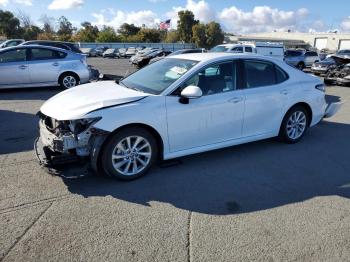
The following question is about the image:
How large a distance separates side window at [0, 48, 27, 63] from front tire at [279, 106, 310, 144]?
8.36 m

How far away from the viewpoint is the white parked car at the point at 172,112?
4.01 meters

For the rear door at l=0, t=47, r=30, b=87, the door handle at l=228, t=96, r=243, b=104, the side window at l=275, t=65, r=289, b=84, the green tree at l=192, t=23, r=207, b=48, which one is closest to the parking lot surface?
the door handle at l=228, t=96, r=243, b=104

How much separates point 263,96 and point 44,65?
790cm

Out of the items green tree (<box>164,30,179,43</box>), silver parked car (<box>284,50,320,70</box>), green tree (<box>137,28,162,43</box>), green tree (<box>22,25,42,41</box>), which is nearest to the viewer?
silver parked car (<box>284,50,320,70</box>)

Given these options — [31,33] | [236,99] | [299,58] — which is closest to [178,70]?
[236,99]

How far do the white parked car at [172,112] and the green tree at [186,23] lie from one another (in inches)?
Result: 2810

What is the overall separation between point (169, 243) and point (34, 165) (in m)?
2.60

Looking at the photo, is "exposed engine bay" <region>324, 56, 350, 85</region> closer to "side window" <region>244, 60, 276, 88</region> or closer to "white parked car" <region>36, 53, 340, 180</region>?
"white parked car" <region>36, 53, 340, 180</region>

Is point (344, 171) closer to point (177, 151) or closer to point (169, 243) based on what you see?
point (177, 151)

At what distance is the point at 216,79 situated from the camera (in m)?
4.88

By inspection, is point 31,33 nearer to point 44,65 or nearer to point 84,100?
point 44,65

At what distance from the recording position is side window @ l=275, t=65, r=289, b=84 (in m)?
5.60

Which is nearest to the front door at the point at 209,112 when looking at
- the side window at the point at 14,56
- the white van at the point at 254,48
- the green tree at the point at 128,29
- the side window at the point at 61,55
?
the side window at the point at 61,55

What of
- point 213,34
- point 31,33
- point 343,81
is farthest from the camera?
point 31,33
